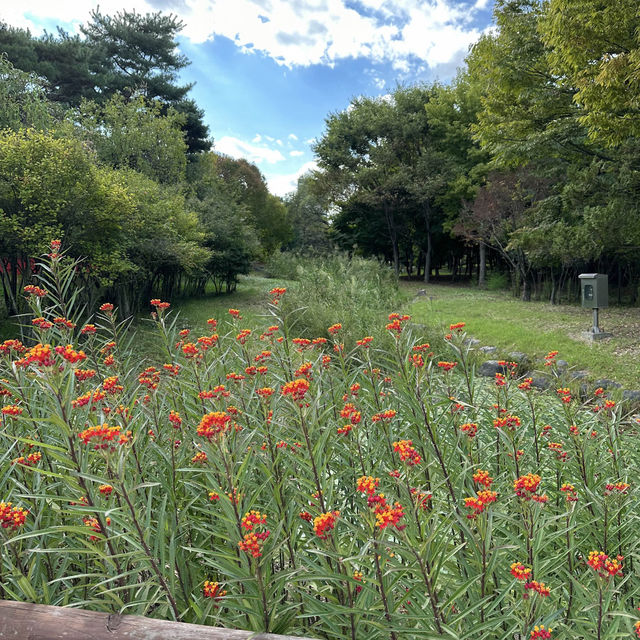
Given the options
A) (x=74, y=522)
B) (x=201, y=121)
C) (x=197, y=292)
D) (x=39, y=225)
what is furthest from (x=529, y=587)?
(x=201, y=121)

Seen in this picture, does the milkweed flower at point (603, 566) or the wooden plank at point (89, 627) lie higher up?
the milkweed flower at point (603, 566)

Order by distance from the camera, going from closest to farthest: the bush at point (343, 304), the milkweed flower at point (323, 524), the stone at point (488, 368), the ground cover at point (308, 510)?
the milkweed flower at point (323, 524)
the ground cover at point (308, 510)
the stone at point (488, 368)
the bush at point (343, 304)

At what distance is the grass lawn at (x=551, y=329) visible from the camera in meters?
6.67

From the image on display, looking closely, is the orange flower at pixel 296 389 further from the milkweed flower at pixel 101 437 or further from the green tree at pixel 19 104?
the green tree at pixel 19 104

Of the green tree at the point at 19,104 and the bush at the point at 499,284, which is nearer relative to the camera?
the green tree at the point at 19,104

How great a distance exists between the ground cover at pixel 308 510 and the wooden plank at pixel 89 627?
0.15 ft

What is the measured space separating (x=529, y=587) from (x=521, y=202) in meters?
16.4

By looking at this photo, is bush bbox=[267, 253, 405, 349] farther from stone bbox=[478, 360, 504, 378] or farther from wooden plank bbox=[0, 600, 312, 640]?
wooden plank bbox=[0, 600, 312, 640]

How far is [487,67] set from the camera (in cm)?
905

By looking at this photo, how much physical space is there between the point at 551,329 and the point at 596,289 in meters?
1.37

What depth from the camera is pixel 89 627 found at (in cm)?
94

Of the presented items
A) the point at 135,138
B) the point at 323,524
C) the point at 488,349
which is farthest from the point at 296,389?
the point at 135,138

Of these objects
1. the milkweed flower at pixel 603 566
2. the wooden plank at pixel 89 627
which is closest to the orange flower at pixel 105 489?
the wooden plank at pixel 89 627

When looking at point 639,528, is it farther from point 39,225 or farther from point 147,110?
point 147,110
